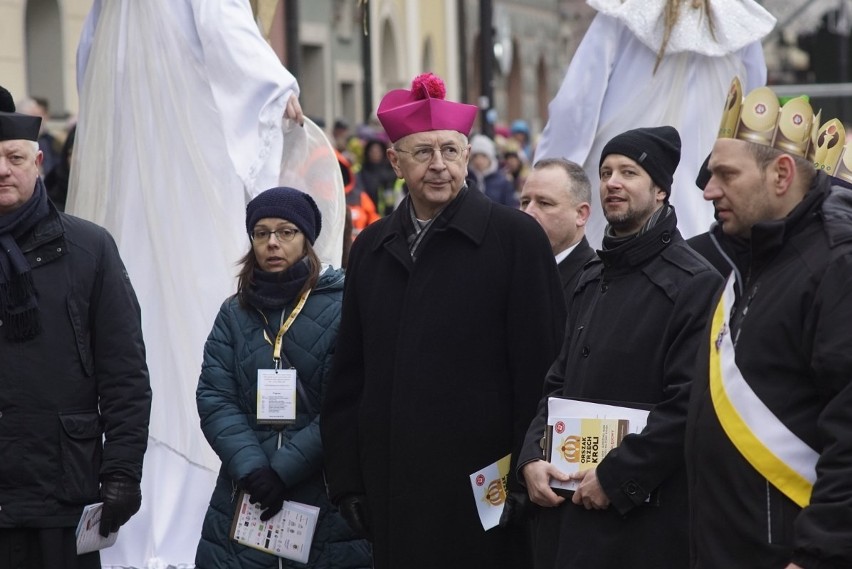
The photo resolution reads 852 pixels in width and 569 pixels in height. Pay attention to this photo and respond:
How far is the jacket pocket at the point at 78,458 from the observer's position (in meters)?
5.58

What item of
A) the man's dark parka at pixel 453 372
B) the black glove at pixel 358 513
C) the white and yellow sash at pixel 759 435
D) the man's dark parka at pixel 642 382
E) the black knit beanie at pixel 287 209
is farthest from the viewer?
the black knit beanie at pixel 287 209

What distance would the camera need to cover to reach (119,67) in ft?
25.2

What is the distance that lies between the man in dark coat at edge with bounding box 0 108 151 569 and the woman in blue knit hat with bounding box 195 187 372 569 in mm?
298

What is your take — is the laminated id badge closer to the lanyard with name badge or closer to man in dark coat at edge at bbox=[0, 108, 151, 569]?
the lanyard with name badge

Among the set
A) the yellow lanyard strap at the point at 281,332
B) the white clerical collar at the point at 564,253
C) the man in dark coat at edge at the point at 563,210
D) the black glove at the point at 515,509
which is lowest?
the black glove at the point at 515,509

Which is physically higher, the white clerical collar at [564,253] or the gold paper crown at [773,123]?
the gold paper crown at [773,123]

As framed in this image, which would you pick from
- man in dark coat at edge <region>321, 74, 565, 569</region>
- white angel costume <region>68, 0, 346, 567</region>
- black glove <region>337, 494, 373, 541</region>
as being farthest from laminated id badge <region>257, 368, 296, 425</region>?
white angel costume <region>68, 0, 346, 567</region>

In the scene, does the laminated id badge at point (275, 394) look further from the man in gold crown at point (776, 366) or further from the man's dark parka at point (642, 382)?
the man in gold crown at point (776, 366)

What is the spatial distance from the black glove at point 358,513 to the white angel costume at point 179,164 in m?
1.76

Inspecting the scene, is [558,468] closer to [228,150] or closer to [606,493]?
[606,493]

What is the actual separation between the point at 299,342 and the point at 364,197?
26.6 feet

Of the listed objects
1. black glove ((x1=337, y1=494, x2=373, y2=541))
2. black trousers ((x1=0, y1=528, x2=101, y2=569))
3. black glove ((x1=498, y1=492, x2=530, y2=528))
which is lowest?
black trousers ((x1=0, y1=528, x2=101, y2=569))

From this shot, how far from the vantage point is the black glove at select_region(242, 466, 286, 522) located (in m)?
5.74

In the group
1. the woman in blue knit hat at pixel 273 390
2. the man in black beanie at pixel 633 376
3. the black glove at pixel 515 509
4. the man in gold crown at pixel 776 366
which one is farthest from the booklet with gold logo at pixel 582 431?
the woman in blue knit hat at pixel 273 390
